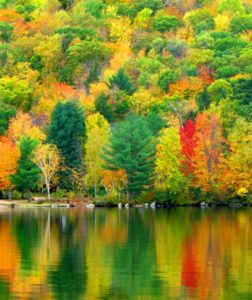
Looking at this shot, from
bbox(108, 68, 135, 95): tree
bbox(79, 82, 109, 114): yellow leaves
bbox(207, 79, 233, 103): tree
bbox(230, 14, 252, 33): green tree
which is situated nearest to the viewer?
bbox(79, 82, 109, 114): yellow leaves

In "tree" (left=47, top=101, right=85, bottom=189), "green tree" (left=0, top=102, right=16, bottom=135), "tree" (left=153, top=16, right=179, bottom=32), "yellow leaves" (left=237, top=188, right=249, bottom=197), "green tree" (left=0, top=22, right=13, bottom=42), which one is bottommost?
"yellow leaves" (left=237, top=188, right=249, bottom=197)

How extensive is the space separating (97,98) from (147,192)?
63.9 ft

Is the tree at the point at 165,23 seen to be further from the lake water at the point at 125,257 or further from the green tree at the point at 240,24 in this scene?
the lake water at the point at 125,257

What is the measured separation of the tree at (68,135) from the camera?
71438 millimetres

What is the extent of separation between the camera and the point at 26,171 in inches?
2699

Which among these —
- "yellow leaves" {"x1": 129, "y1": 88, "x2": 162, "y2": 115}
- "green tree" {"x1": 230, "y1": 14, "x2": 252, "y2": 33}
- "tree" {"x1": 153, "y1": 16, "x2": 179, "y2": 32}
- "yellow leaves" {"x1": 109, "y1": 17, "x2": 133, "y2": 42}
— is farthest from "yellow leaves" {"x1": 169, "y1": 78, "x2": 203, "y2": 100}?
"tree" {"x1": 153, "y1": 16, "x2": 179, "y2": 32}

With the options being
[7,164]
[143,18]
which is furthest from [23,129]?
[143,18]

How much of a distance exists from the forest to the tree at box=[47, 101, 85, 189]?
0.09 m

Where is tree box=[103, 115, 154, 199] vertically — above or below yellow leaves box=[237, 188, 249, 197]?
above

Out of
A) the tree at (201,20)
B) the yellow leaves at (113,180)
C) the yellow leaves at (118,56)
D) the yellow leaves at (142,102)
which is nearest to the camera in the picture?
the yellow leaves at (113,180)

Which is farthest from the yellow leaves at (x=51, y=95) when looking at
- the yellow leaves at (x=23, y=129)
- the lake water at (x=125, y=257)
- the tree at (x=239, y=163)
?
the lake water at (x=125, y=257)

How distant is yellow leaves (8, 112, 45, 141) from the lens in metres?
73.7

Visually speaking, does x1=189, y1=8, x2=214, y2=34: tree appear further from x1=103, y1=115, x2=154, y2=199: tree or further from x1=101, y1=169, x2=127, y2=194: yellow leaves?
x1=101, y1=169, x2=127, y2=194: yellow leaves

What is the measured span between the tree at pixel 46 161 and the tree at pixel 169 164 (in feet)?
24.2
